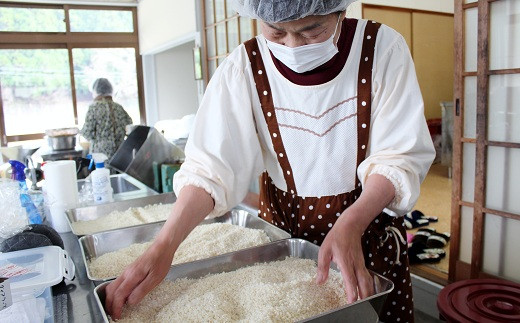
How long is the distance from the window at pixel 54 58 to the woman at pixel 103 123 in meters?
1.86

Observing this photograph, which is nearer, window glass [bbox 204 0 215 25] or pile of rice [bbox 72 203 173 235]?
pile of rice [bbox 72 203 173 235]

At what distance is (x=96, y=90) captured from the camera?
4.78 m

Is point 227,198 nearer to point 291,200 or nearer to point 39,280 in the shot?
point 291,200

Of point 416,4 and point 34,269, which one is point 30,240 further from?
point 416,4

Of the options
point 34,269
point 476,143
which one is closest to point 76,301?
point 34,269

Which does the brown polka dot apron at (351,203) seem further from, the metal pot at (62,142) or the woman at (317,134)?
the metal pot at (62,142)

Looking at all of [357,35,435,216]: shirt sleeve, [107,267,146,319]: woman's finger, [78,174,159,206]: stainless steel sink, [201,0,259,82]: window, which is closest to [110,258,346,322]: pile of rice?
[107,267,146,319]: woman's finger

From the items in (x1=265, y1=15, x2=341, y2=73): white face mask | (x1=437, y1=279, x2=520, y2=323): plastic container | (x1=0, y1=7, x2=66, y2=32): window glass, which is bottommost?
(x1=437, y1=279, x2=520, y2=323): plastic container

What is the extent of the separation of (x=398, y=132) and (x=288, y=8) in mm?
372

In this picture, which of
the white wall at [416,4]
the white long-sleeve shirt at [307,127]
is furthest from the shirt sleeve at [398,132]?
the white wall at [416,4]

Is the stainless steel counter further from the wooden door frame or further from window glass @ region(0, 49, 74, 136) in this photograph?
window glass @ region(0, 49, 74, 136)

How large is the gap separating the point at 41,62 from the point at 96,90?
2.46 meters

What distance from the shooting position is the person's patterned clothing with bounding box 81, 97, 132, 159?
471 centimetres

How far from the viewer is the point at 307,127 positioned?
1.12 meters
